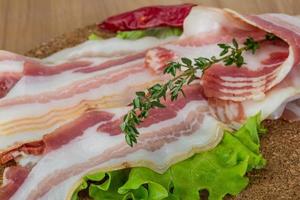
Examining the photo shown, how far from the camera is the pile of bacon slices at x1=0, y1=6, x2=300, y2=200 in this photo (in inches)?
71.1

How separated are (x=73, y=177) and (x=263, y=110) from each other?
505 millimetres

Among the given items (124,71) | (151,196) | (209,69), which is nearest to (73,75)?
(124,71)

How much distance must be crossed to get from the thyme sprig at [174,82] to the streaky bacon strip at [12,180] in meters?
0.27

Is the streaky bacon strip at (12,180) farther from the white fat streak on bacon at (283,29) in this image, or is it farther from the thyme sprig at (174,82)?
the white fat streak on bacon at (283,29)

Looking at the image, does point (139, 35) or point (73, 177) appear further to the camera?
point (139, 35)

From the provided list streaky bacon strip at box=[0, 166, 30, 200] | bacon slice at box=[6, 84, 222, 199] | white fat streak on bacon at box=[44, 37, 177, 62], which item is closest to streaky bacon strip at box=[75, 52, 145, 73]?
white fat streak on bacon at box=[44, 37, 177, 62]

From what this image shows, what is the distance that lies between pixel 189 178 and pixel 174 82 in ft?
0.88

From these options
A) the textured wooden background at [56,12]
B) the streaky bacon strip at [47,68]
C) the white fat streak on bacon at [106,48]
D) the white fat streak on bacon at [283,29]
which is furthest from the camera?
the textured wooden background at [56,12]

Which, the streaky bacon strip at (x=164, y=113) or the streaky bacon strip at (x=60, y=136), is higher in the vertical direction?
the streaky bacon strip at (x=60, y=136)

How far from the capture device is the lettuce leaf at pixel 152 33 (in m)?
2.38

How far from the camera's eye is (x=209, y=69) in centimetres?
197

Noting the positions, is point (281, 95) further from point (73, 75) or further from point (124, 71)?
point (73, 75)

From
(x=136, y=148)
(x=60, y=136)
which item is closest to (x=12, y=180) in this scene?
(x=60, y=136)

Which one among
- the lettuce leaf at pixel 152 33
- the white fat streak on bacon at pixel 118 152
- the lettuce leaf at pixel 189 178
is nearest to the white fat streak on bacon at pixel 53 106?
the white fat streak on bacon at pixel 118 152
